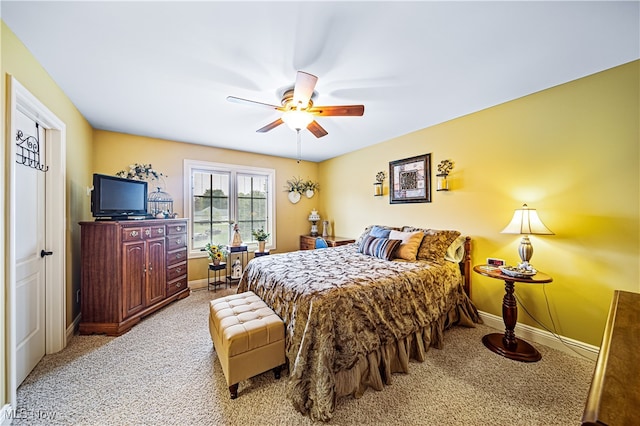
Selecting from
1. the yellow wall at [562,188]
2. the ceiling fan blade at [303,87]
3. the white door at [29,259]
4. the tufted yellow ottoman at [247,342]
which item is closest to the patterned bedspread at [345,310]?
the tufted yellow ottoman at [247,342]

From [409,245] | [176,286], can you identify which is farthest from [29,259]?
[409,245]

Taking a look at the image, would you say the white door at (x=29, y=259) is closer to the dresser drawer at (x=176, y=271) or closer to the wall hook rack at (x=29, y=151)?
the wall hook rack at (x=29, y=151)

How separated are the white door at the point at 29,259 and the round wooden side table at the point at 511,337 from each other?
393 cm

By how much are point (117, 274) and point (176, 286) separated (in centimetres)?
98

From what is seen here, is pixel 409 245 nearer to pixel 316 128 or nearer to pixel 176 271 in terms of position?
pixel 316 128

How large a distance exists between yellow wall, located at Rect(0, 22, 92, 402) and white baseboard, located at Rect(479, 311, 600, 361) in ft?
13.6

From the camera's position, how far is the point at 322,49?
1.72m

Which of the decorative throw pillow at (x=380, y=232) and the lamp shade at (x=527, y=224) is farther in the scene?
the decorative throw pillow at (x=380, y=232)

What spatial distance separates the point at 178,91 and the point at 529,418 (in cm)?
380

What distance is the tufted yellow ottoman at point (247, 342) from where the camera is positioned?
163cm

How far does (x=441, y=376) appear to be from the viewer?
188 centimetres

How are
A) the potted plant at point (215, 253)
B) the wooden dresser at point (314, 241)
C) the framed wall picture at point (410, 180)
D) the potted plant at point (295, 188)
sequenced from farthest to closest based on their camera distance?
the potted plant at point (295, 188) → the wooden dresser at point (314, 241) → the potted plant at point (215, 253) → the framed wall picture at point (410, 180)

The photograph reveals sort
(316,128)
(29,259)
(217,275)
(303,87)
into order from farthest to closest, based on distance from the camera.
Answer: (217,275), (316,128), (29,259), (303,87)

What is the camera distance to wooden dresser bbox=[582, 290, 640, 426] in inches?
19.2
